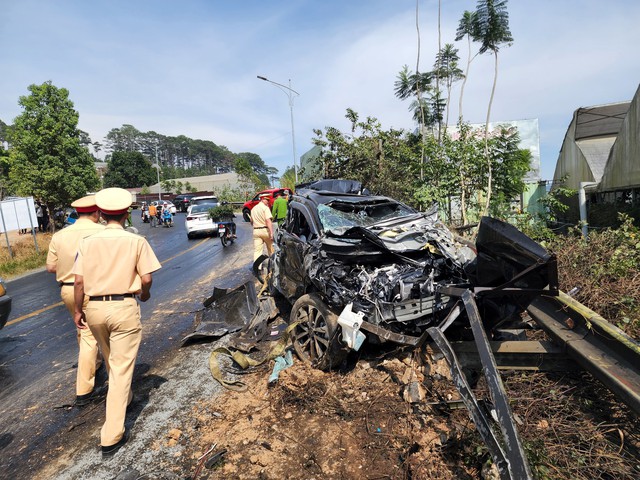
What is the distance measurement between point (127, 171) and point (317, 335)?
92460 mm

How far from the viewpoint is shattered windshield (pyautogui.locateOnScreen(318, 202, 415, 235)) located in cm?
433

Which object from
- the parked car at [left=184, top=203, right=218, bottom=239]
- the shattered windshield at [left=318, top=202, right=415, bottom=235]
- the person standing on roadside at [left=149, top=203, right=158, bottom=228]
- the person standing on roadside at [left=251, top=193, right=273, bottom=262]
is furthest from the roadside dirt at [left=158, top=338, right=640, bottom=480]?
the person standing on roadside at [left=149, top=203, right=158, bottom=228]

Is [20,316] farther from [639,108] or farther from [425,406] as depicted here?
[639,108]

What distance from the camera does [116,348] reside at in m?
3.00

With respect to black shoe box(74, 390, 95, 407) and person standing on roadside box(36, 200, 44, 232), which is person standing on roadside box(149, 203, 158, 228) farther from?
black shoe box(74, 390, 95, 407)

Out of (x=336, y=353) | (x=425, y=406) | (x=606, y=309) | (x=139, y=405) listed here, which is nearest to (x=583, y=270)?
(x=606, y=309)

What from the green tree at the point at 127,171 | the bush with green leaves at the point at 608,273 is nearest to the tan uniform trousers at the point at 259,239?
the bush with green leaves at the point at 608,273

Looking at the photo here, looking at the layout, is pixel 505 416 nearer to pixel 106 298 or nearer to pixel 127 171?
pixel 106 298

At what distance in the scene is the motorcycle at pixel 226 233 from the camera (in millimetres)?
14219

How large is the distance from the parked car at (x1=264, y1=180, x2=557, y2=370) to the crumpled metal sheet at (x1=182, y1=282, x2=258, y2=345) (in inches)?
58.0

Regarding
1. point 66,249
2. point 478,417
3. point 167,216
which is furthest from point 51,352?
point 167,216

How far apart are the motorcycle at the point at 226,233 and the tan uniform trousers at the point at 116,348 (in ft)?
37.1

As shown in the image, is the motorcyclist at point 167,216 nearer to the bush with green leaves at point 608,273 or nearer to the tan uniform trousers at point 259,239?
the tan uniform trousers at point 259,239

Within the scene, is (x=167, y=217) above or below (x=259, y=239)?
below
